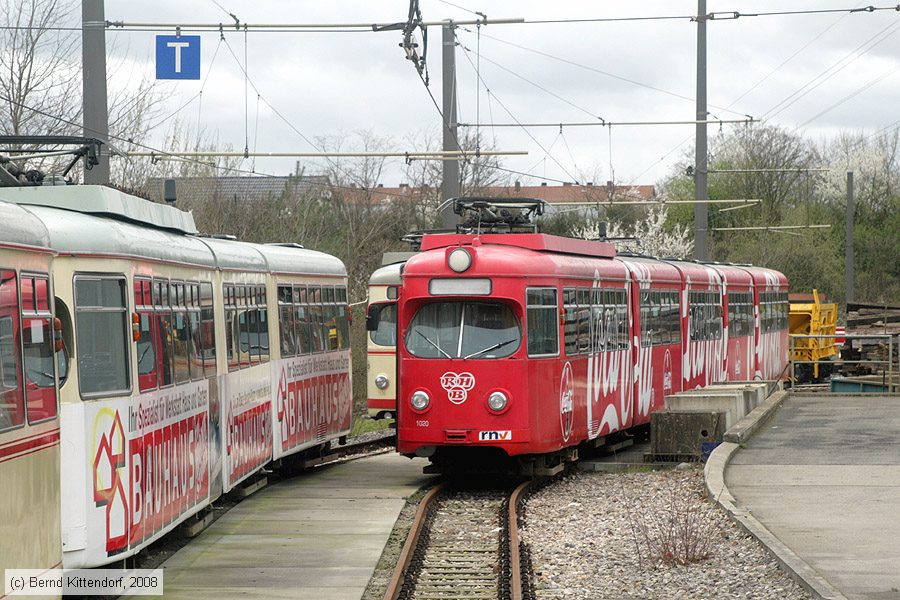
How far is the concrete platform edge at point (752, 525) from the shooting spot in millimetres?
9941

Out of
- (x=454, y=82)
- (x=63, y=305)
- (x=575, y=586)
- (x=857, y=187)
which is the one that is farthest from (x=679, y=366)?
(x=857, y=187)

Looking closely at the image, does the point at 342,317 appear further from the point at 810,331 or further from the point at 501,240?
the point at 810,331

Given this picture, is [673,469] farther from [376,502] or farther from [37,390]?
[37,390]

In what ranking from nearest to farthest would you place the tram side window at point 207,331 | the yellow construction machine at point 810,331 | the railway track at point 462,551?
the railway track at point 462,551 → the tram side window at point 207,331 → the yellow construction machine at point 810,331

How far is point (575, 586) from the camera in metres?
11.4

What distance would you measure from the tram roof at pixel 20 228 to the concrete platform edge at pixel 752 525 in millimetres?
5271

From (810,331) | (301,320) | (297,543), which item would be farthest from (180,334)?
(810,331)

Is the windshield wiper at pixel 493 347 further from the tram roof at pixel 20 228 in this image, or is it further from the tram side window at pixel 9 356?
the tram side window at pixel 9 356

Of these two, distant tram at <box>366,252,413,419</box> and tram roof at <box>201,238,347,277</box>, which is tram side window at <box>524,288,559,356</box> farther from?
distant tram at <box>366,252,413,419</box>

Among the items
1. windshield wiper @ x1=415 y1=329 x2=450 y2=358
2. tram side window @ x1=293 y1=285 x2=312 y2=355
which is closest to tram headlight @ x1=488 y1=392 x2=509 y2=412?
windshield wiper @ x1=415 y1=329 x2=450 y2=358

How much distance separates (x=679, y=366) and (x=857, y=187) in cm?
5564

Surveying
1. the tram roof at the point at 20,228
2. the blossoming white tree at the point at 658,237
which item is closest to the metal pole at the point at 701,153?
the tram roof at the point at 20,228

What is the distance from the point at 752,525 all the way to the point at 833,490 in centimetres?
287

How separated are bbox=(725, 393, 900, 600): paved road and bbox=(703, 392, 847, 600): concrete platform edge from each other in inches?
→ 4.2
